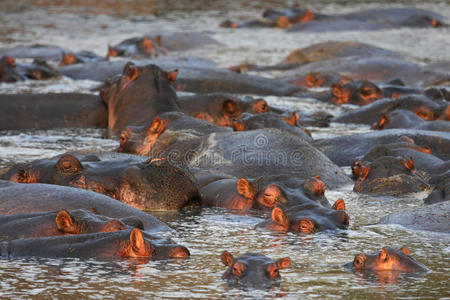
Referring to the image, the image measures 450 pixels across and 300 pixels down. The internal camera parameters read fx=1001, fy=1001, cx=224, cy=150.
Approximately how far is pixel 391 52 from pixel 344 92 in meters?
5.17

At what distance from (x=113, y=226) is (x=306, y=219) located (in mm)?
1186

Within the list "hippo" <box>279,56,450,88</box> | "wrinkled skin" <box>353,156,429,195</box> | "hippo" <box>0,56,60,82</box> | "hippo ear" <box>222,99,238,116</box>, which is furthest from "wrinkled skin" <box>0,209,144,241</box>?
"hippo" <box>279,56,450,88</box>

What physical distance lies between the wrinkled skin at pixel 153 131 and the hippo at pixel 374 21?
13346 millimetres

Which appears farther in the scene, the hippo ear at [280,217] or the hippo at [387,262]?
the hippo ear at [280,217]

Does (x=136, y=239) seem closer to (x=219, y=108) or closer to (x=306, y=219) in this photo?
(x=306, y=219)

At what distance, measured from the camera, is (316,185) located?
610 centimetres

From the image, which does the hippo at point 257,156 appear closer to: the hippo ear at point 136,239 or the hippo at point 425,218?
the hippo at point 425,218

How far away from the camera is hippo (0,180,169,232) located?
5.58m

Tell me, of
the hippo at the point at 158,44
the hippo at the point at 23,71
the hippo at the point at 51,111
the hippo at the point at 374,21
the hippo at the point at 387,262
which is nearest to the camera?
the hippo at the point at 387,262

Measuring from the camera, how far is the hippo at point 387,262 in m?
4.54

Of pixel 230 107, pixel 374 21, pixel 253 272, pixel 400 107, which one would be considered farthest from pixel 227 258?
pixel 374 21

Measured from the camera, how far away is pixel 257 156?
741 centimetres

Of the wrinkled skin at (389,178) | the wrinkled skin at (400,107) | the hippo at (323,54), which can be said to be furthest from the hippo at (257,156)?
the hippo at (323,54)

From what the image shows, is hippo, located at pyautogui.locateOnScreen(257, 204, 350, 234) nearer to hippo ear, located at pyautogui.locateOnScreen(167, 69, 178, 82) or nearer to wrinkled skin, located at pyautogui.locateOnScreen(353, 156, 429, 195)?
wrinkled skin, located at pyautogui.locateOnScreen(353, 156, 429, 195)
